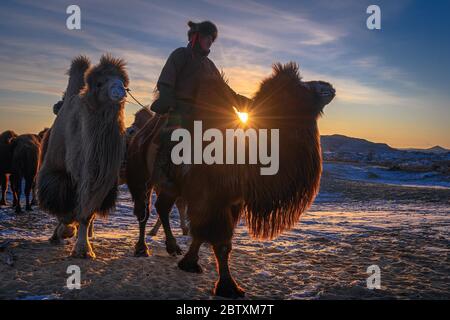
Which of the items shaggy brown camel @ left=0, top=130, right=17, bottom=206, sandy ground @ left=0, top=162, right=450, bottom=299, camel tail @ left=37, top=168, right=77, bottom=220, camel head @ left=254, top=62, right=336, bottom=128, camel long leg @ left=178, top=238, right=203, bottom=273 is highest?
camel head @ left=254, top=62, right=336, bottom=128

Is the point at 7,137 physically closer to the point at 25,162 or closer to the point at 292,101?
the point at 25,162

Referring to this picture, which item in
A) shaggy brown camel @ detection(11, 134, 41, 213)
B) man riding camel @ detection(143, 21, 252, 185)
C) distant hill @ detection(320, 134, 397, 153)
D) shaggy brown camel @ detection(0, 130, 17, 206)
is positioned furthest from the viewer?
distant hill @ detection(320, 134, 397, 153)

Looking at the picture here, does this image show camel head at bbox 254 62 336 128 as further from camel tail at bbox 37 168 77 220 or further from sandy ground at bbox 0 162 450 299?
camel tail at bbox 37 168 77 220

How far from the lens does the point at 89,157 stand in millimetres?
5664

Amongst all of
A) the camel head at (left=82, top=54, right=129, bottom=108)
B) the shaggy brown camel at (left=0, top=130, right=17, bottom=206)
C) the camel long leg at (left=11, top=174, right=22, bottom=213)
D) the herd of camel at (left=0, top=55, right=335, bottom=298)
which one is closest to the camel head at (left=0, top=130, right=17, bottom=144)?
the shaggy brown camel at (left=0, top=130, right=17, bottom=206)

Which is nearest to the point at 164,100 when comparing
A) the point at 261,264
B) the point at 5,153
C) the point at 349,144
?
the point at 261,264

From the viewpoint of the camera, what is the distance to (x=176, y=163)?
4766 millimetres

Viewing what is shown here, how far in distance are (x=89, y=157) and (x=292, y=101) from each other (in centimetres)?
285

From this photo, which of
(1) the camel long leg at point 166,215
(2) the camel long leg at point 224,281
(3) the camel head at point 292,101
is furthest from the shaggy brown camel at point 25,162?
(3) the camel head at point 292,101

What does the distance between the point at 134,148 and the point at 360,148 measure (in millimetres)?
132541

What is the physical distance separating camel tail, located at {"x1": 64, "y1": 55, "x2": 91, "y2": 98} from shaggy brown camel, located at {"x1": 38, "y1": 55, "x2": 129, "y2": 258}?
0.72 metres

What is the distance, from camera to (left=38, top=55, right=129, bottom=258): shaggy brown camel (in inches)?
225

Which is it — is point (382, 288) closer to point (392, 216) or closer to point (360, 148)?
point (392, 216)

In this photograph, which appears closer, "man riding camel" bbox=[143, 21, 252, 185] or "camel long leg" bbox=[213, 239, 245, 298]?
"camel long leg" bbox=[213, 239, 245, 298]
